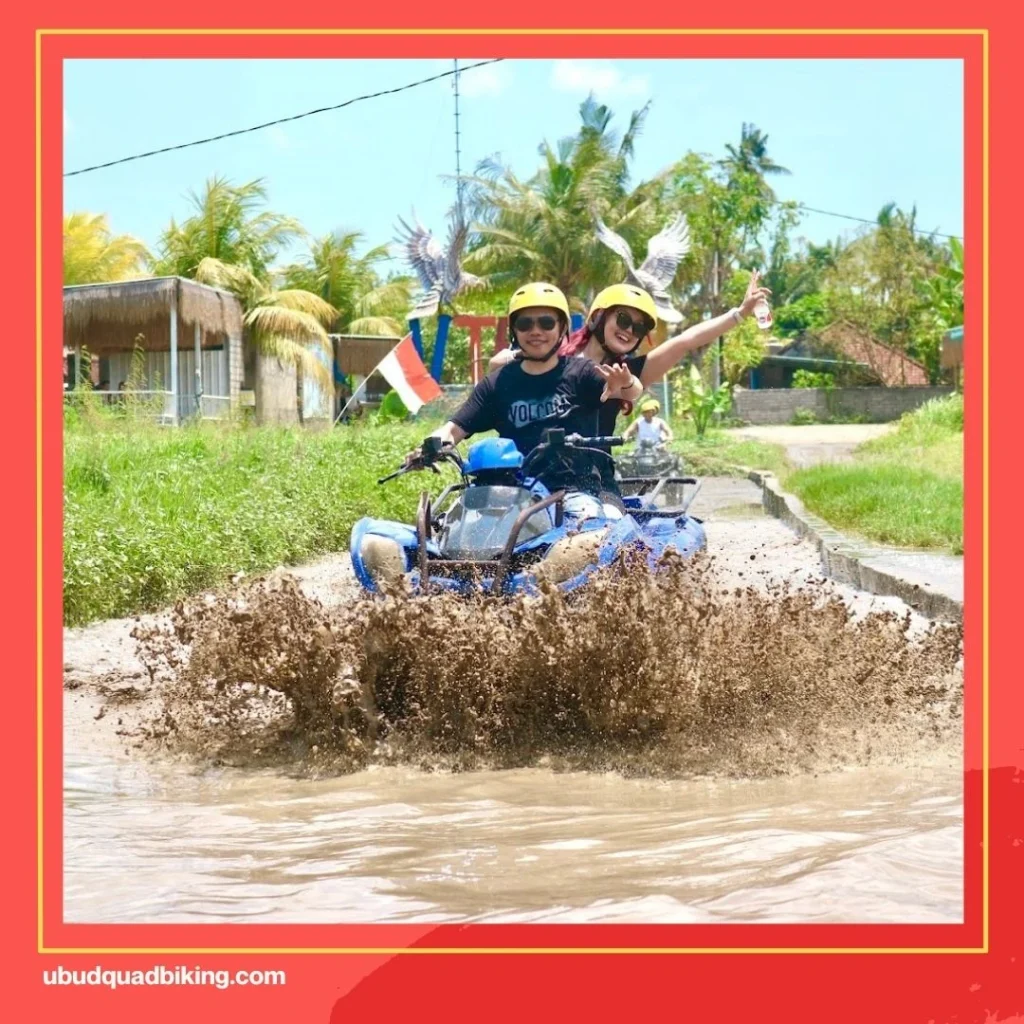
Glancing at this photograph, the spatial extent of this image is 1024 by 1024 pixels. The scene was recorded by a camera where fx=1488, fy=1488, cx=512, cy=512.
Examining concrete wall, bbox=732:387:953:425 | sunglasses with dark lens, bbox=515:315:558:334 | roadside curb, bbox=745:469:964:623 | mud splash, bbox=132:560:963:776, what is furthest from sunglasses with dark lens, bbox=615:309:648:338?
concrete wall, bbox=732:387:953:425

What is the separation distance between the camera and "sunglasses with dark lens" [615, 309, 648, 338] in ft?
24.5

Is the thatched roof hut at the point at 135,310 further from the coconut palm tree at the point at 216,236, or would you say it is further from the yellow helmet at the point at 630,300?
the yellow helmet at the point at 630,300

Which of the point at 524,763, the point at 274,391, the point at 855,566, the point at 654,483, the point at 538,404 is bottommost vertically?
the point at 524,763

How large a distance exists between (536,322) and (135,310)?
19.2m

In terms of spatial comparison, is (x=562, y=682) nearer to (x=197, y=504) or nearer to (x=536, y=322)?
(x=536, y=322)

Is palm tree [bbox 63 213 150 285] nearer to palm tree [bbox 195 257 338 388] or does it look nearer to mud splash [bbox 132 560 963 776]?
palm tree [bbox 195 257 338 388]

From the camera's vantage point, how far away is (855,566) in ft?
36.3

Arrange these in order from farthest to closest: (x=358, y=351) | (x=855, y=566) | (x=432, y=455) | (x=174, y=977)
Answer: (x=358, y=351), (x=855, y=566), (x=432, y=455), (x=174, y=977)

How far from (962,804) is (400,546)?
8.77 ft

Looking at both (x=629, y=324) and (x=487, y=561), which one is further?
(x=629, y=324)

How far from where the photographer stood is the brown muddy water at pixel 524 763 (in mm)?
4359

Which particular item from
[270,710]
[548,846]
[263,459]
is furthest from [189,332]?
[548,846]

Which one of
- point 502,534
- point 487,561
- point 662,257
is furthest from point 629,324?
point 662,257

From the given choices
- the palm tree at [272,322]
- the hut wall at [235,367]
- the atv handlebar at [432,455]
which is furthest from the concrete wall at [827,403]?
the atv handlebar at [432,455]
